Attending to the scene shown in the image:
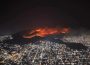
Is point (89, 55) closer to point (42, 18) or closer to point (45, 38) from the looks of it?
point (45, 38)

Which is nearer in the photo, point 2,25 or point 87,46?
point 87,46

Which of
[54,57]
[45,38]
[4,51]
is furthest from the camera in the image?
[45,38]

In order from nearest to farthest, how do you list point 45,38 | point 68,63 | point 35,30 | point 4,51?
point 68,63 → point 4,51 → point 45,38 → point 35,30

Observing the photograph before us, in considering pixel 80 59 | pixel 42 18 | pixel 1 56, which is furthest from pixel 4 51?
pixel 42 18

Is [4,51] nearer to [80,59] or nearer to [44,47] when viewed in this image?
[44,47]

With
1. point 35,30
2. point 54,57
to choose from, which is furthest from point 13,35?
point 54,57

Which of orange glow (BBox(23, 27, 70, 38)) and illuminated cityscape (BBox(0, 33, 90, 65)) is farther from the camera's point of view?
orange glow (BBox(23, 27, 70, 38))

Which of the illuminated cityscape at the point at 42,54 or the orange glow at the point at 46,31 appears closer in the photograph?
the illuminated cityscape at the point at 42,54

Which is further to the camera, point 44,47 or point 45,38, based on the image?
point 45,38

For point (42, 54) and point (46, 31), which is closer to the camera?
point (42, 54)

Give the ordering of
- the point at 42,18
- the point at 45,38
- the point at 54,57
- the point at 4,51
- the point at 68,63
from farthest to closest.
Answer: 1. the point at 42,18
2. the point at 45,38
3. the point at 4,51
4. the point at 54,57
5. the point at 68,63
